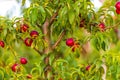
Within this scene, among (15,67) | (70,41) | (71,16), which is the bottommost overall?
(15,67)

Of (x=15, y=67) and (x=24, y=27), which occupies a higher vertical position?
(x=24, y=27)

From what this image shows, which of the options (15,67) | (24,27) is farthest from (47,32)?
(15,67)

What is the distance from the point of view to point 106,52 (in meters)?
1.99

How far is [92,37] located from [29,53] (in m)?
5.35

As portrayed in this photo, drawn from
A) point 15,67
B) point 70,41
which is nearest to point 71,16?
point 70,41

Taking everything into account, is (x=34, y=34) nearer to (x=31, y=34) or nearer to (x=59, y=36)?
(x=31, y=34)

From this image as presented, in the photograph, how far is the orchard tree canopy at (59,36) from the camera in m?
2.03

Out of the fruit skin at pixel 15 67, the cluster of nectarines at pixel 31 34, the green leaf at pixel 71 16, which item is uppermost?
the green leaf at pixel 71 16

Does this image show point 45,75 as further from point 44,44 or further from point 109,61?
point 109,61

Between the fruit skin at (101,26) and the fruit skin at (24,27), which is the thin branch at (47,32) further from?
the fruit skin at (101,26)

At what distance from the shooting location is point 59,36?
224 cm

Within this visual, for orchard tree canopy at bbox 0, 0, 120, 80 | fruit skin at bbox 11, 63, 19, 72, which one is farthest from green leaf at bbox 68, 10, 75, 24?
fruit skin at bbox 11, 63, 19, 72

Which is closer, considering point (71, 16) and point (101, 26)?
point (71, 16)

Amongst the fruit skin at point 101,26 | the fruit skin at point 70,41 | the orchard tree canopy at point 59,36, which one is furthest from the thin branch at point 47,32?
the fruit skin at point 101,26
